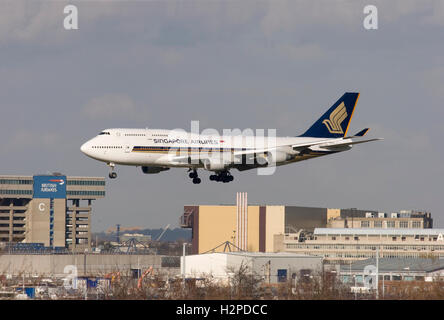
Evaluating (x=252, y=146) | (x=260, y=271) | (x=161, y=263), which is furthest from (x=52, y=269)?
(x=252, y=146)

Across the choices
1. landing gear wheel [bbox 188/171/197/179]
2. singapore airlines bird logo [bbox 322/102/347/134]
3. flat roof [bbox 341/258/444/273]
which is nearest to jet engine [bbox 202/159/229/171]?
landing gear wheel [bbox 188/171/197/179]

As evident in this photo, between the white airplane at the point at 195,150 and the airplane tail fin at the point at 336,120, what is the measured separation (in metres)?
8.24

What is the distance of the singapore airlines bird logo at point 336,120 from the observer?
12669 cm

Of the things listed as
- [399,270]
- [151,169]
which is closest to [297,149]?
[151,169]

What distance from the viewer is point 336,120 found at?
128m

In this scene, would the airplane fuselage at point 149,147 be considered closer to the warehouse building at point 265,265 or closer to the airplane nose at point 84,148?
→ the airplane nose at point 84,148

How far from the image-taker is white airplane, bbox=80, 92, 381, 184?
106688mm

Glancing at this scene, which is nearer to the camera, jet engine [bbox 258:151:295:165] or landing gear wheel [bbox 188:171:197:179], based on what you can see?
jet engine [bbox 258:151:295:165]

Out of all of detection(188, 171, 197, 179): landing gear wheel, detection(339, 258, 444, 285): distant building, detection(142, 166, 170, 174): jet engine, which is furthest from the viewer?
detection(339, 258, 444, 285): distant building

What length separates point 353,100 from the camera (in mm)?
130625

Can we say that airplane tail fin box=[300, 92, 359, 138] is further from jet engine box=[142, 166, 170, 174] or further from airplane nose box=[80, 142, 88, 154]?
airplane nose box=[80, 142, 88, 154]
